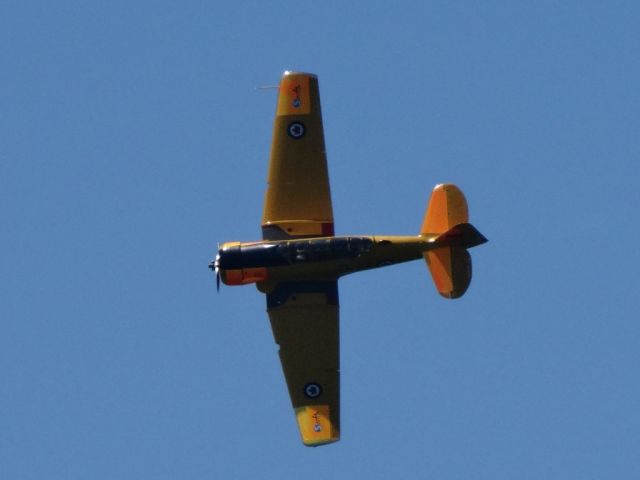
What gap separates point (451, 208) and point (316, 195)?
11.1 feet

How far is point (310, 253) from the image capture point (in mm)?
104688

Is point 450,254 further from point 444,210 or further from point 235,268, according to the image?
point 235,268

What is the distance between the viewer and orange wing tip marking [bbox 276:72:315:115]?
105312 millimetres

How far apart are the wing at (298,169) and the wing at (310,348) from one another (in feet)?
4.96

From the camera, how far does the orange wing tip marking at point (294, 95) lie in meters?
105

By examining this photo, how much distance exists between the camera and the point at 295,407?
105 metres

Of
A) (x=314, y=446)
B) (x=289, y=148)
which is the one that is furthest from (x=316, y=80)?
(x=314, y=446)

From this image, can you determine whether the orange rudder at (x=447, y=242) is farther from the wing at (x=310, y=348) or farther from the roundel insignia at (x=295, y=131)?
the roundel insignia at (x=295, y=131)

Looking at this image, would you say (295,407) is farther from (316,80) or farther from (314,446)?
(316,80)

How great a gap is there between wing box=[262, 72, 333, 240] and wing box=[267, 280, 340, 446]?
1.51 m

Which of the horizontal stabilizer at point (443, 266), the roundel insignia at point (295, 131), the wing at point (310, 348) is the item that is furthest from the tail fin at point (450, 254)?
the roundel insignia at point (295, 131)

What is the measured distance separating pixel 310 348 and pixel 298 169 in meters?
4.46

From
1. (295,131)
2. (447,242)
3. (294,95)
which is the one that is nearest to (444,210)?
(447,242)

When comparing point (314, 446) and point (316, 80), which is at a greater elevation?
point (316, 80)
